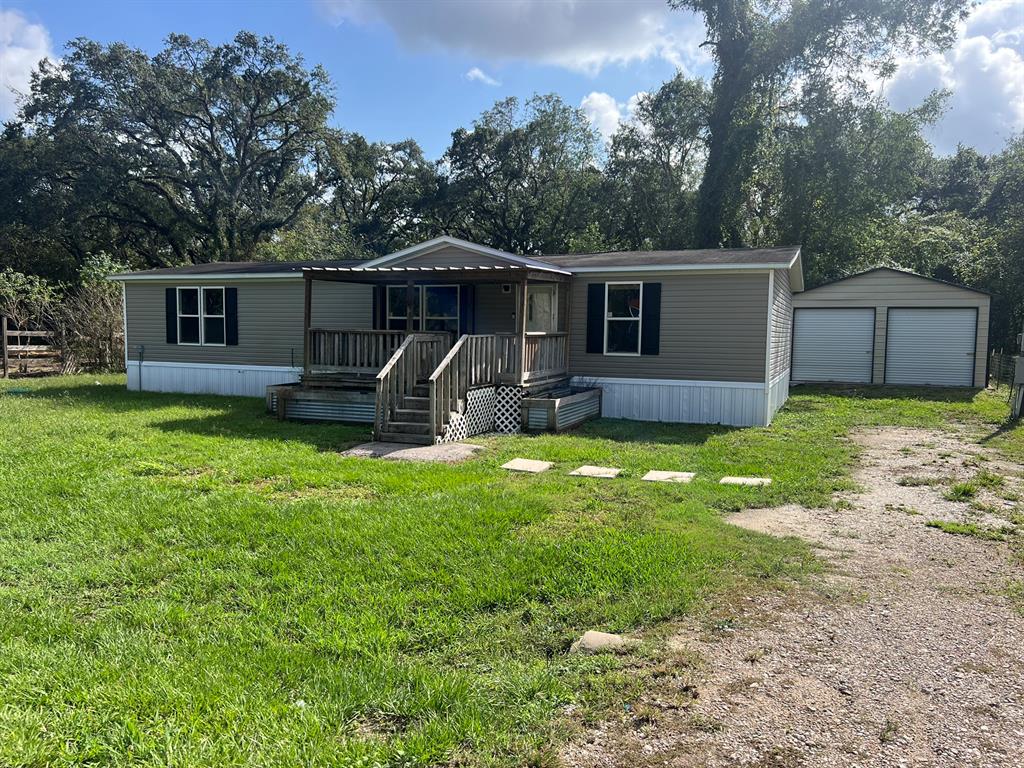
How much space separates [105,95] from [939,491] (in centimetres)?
2885

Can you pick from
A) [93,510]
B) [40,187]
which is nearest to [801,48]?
[93,510]

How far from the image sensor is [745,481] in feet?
23.6

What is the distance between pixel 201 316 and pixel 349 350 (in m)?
5.30

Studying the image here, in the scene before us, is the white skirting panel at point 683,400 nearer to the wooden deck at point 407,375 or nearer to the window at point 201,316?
the wooden deck at point 407,375

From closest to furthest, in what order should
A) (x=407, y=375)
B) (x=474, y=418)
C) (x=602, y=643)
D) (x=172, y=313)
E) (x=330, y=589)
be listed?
1. (x=602, y=643)
2. (x=330, y=589)
3. (x=407, y=375)
4. (x=474, y=418)
5. (x=172, y=313)

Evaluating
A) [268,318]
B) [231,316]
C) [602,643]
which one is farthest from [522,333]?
[602,643]

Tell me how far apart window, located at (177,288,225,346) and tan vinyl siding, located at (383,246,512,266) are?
436 cm

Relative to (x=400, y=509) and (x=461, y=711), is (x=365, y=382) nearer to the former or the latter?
(x=400, y=509)

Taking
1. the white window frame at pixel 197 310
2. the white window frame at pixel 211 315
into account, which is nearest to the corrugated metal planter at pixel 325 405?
the white window frame at pixel 211 315

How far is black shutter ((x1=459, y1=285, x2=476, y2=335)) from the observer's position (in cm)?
1312

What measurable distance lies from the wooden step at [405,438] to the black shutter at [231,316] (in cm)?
681

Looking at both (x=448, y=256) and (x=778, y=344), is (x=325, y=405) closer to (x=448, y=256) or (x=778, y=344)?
(x=448, y=256)

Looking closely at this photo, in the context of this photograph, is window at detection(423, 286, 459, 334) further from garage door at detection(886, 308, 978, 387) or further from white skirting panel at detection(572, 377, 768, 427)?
garage door at detection(886, 308, 978, 387)

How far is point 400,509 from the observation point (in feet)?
19.1
